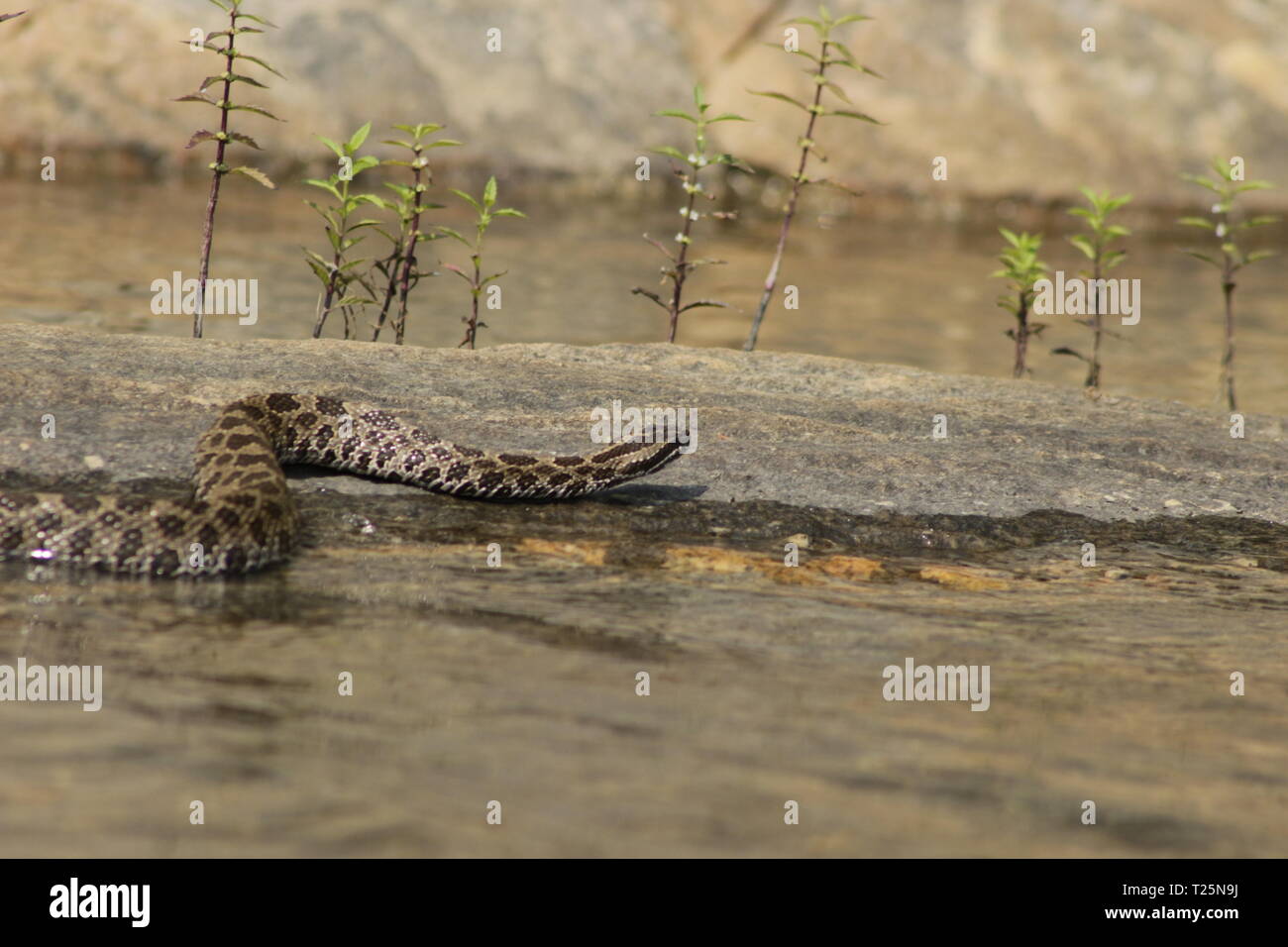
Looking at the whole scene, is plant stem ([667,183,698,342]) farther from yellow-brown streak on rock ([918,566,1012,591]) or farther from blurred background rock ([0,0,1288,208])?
blurred background rock ([0,0,1288,208])

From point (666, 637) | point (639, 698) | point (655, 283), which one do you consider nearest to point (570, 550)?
point (666, 637)

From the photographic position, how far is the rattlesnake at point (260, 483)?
8.70m

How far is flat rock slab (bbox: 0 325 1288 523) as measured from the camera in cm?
1064

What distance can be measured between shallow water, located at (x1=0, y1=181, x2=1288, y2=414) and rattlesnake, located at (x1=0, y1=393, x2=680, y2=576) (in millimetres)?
8418

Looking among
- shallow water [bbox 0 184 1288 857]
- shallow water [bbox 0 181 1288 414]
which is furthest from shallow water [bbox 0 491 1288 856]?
shallow water [bbox 0 181 1288 414]

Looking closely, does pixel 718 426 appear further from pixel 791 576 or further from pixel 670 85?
pixel 670 85

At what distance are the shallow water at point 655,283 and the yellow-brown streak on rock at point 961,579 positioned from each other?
907 cm

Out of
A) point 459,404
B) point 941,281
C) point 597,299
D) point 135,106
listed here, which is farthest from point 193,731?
point 135,106

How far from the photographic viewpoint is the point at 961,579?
9.79 meters

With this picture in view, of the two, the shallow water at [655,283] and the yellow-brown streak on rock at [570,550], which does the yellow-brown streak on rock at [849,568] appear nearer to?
the yellow-brown streak on rock at [570,550]

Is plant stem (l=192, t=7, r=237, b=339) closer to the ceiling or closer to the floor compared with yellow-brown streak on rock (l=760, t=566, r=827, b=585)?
closer to the ceiling

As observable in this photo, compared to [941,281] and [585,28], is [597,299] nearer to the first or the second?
[941,281]

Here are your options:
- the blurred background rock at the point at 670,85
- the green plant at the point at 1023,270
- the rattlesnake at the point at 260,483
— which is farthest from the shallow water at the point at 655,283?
the rattlesnake at the point at 260,483

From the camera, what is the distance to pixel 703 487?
11023 mm
